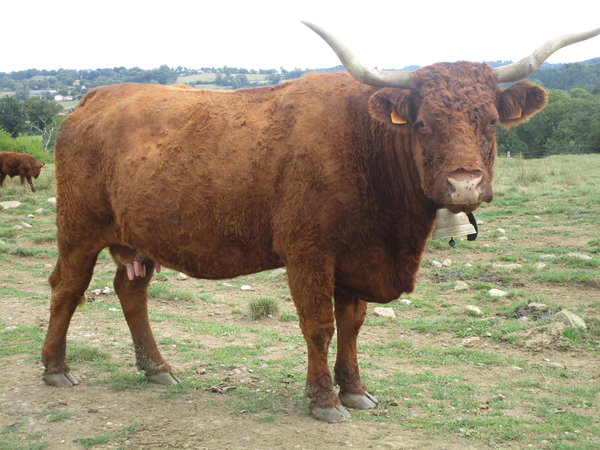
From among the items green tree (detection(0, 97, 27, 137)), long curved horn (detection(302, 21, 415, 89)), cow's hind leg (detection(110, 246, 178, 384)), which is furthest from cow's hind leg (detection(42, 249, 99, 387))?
green tree (detection(0, 97, 27, 137))

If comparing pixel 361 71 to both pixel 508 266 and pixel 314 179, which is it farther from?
pixel 508 266

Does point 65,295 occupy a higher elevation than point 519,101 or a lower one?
lower

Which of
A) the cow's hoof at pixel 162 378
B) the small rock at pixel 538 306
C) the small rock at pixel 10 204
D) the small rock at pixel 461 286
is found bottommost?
the small rock at pixel 10 204

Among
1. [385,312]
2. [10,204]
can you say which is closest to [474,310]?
[385,312]

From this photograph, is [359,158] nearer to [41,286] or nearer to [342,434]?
[342,434]

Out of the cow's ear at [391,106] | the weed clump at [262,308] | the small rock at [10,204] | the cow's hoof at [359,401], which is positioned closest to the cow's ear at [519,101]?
the cow's ear at [391,106]

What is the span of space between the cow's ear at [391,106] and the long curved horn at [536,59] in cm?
68

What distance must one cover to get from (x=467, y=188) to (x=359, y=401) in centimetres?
212

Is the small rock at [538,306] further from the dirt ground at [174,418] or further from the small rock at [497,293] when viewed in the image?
the dirt ground at [174,418]

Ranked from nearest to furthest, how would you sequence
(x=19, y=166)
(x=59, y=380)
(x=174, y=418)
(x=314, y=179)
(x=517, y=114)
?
(x=517, y=114) → (x=314, y=179) → (x=174, y=418) → (x=59, y=380) → (x=19, y=166)

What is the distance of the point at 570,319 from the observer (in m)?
6.52

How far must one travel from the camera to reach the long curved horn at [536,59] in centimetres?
427

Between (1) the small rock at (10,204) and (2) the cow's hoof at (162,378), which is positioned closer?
(2) the cow's hoof at (162,378)

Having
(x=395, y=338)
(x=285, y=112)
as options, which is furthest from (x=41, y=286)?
(x=285, y=112)
